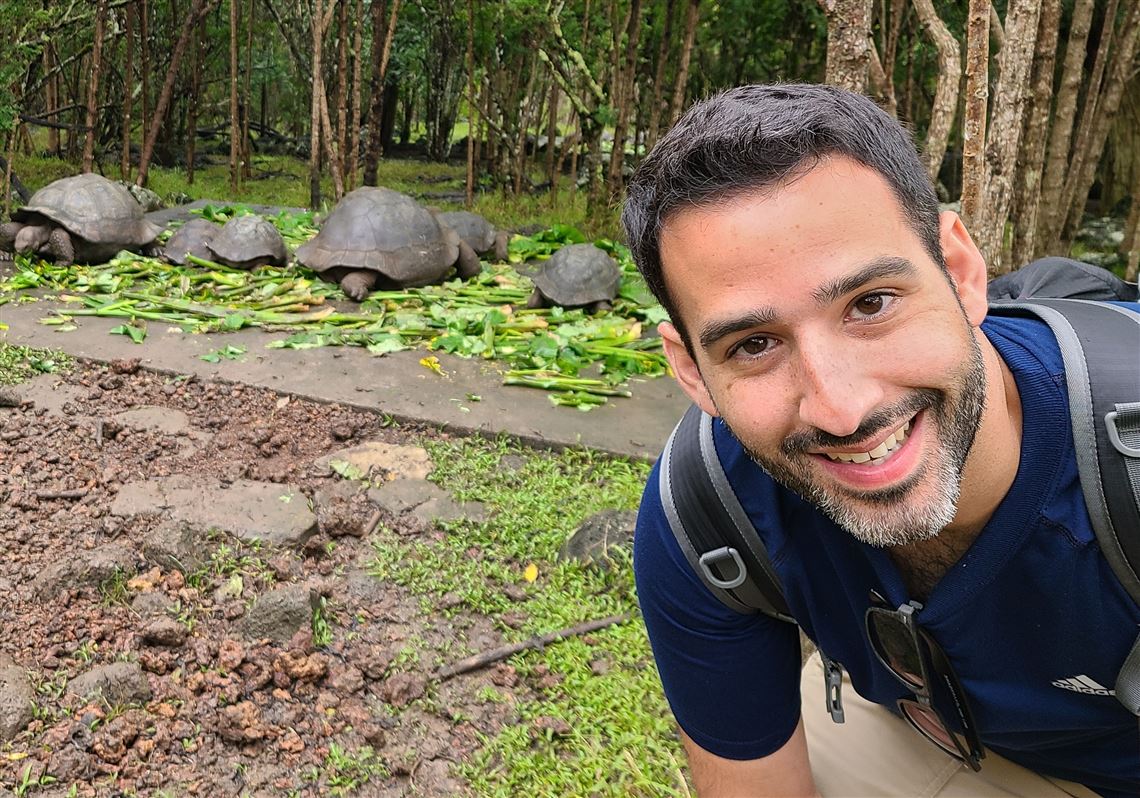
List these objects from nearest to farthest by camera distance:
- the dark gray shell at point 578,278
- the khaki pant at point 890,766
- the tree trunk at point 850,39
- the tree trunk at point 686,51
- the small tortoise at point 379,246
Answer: the khaki pant at point 890,766
the tree trunk at point 850,39
the dark gray shell at point 578,278
the small tortoise at point 379,246
the tree trunk at point 686,51

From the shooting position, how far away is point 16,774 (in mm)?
2172

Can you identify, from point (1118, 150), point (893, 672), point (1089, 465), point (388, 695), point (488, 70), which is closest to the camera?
point (1089, 465)

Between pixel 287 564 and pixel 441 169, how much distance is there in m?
14.1

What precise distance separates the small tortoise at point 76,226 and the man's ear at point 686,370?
665 cm

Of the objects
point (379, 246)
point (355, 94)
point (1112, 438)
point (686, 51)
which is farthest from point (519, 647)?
point (355, 94)

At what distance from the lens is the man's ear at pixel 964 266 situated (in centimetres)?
135

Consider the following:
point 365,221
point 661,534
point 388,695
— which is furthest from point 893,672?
point 365,221

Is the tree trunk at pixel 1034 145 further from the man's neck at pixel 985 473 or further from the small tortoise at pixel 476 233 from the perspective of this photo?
the man's neck at pixel 985 473

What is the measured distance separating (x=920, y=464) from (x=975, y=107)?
9.70 feet

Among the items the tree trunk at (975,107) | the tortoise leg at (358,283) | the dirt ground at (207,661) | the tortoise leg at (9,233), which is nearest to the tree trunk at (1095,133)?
the tree trunk at (975,107)

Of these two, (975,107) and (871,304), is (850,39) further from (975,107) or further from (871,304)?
(871,304)

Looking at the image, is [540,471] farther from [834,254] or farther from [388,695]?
[834,254]

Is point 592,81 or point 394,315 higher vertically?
point 592,81

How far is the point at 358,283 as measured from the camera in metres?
6.64
